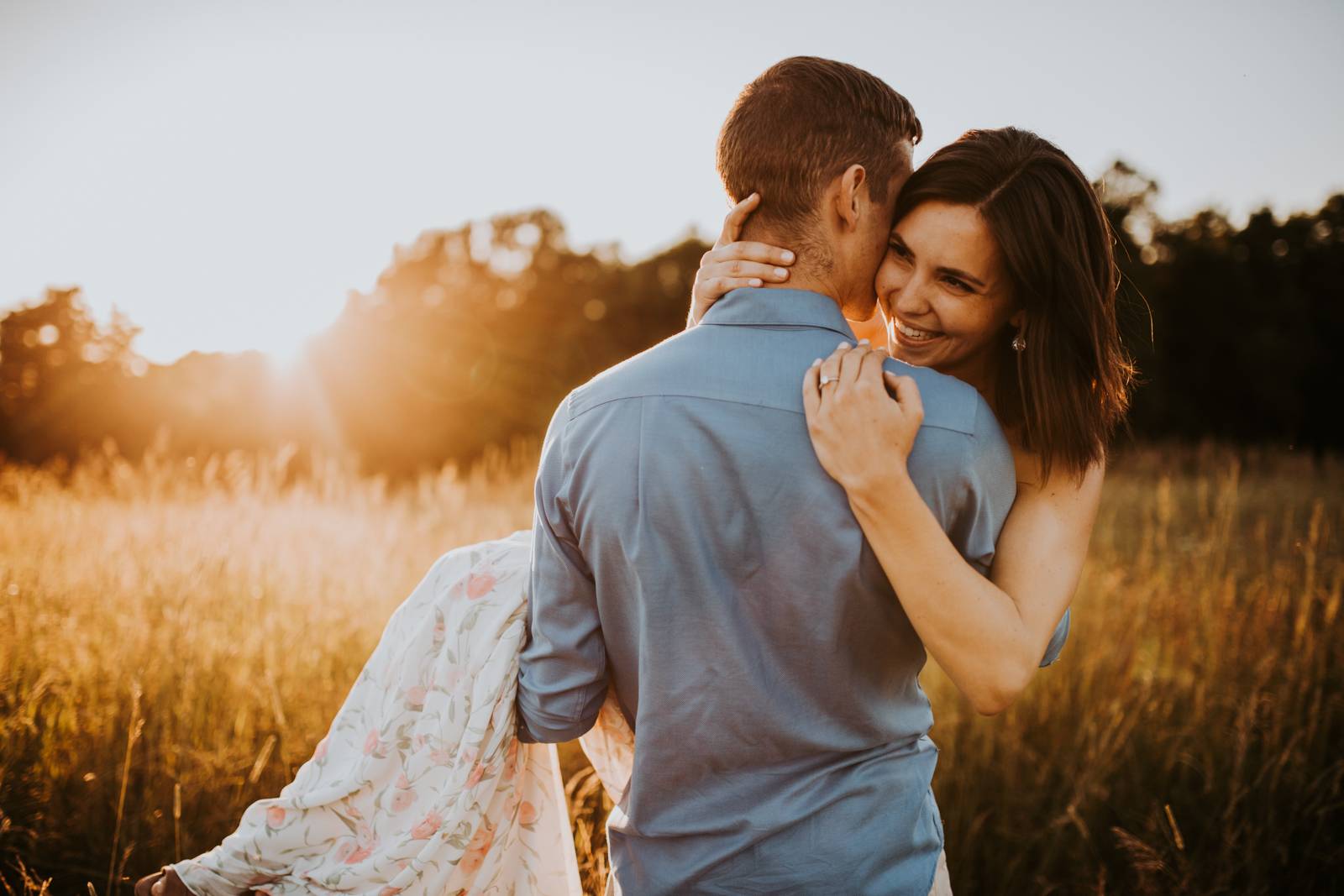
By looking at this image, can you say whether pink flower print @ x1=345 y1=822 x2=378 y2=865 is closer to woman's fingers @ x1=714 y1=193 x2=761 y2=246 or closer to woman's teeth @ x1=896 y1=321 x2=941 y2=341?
woman's fingers @ x1=714 y1=193 x2=761 y2=246

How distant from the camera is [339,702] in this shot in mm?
3270

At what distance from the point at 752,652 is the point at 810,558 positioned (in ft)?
0.66

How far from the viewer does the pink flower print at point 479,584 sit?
5.25 ft

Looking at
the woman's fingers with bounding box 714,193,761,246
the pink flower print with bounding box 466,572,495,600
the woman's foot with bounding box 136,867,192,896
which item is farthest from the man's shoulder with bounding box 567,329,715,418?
the woman's foot with bounding box 136,867,192,896

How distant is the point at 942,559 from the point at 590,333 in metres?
13.7

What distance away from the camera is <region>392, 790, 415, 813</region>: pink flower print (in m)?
1.57

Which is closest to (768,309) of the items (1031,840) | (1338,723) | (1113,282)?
(1113,282)

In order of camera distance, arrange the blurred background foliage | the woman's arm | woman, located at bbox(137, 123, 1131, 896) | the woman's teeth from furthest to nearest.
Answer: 1. the blurred background foliage
2. the woman's teeth
3. woman, located at bbox(137, 123, 1131, 896)
4. the woman's arm

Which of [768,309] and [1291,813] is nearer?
[768,309]

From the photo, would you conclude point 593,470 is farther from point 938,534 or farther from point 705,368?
point 938,534

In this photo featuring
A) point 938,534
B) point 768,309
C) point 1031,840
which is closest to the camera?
point 938,534

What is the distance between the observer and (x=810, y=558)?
1.28m

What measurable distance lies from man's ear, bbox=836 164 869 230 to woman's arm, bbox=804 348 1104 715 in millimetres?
307

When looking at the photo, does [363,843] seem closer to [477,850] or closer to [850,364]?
[477,850]
